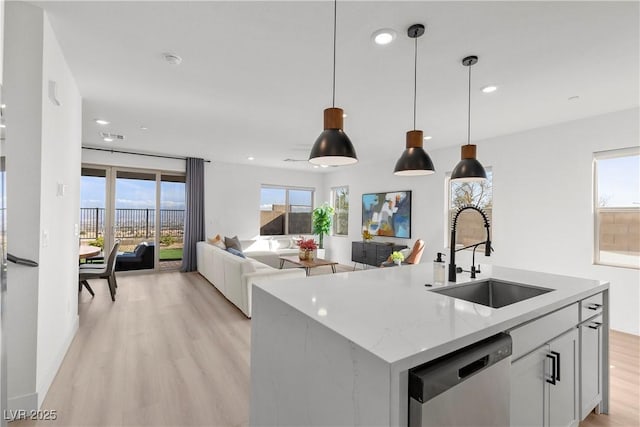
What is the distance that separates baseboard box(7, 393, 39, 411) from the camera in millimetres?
1885

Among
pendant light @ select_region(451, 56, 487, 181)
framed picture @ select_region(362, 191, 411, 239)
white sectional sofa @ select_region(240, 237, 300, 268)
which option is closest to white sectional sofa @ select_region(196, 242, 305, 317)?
white sectional sofa @ select_region(240, 237, 300, 268)

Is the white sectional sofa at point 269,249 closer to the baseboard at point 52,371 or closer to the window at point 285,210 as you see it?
the window at point 285,210

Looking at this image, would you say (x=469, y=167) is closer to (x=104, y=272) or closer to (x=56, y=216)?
(x=56, y=216)

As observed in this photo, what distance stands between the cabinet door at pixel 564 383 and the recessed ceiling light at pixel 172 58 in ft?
10.3

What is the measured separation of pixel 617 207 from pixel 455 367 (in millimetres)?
4103

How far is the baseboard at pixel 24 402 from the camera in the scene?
189 cm

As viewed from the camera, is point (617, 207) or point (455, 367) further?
point (617, 207)

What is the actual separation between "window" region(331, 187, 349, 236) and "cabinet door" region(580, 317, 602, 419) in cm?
609

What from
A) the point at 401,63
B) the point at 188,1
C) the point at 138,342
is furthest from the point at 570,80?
the point at 138,342

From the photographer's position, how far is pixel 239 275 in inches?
153

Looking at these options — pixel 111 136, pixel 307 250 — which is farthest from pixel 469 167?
pixel 111 136

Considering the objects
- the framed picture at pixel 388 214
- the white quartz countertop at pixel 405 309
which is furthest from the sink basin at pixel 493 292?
the framed picture at pixel 388 214

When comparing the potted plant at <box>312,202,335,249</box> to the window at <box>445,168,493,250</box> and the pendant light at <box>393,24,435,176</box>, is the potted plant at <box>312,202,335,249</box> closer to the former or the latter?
the window at <box>445,168,493,250</box>

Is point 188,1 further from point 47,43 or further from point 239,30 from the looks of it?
point 47,43
